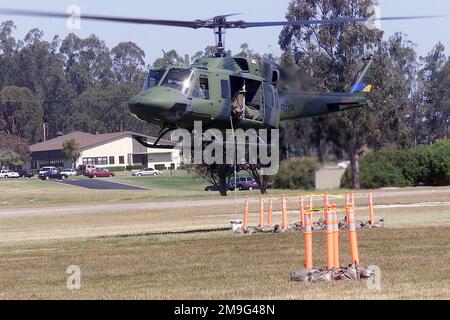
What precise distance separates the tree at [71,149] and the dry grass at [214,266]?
100 m

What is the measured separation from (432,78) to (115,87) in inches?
2613

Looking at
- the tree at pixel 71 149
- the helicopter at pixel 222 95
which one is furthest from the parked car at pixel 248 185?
the helicopter at pixel 222 95

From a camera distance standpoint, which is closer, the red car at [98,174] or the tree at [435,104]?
the tree at [435,104]

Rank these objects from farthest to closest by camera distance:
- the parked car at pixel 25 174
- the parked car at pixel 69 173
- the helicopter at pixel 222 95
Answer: the parked car at pixel 25 174 < the parked car at pixel 69 173 < the helicopter at pixel 222 95

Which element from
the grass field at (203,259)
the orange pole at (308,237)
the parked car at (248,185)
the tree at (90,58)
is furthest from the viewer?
the tree at (90,58)

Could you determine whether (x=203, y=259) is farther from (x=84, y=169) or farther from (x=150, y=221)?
(x=84, y=169)

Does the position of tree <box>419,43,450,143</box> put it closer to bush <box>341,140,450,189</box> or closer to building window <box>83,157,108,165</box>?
bush <box>341,140,450,189</box>

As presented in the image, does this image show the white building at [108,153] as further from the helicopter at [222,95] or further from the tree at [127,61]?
the helicopter at [222,95]

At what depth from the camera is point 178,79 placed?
27.6 meters

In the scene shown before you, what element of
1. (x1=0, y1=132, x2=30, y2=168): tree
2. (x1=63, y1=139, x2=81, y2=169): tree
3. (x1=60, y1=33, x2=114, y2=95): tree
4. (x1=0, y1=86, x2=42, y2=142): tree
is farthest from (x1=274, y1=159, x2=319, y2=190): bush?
(x1=60, y1=33, x2=114, y2=95): tree

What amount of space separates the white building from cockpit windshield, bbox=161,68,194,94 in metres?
100

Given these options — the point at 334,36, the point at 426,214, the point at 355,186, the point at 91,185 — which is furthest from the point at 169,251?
the point at 91,185

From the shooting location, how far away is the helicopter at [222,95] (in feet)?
88.7

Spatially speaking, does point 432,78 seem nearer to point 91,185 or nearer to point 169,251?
point 91,185
